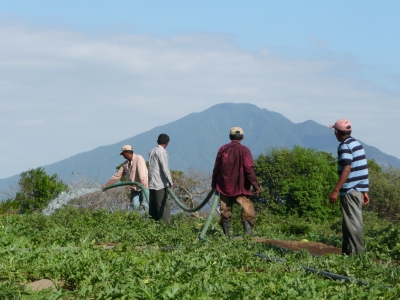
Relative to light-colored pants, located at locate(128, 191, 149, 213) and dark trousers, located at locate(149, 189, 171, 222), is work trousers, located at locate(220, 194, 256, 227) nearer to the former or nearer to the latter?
dark trousers, located at locate(149, 189, 171, 222)

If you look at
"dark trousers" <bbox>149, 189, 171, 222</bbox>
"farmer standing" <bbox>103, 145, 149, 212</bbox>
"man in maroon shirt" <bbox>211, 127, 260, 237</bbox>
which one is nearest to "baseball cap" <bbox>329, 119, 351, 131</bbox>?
"man in maroon shirt" <bbox>211, 127, 260, 237</bbox>

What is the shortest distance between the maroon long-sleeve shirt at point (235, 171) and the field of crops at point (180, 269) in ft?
4.09

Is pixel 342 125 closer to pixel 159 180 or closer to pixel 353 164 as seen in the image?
pixel 353 164

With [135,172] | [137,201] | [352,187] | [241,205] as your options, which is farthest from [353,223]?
[137,201]

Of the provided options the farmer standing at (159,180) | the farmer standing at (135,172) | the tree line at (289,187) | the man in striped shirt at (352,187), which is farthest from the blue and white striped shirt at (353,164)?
the tree line at (289,187)

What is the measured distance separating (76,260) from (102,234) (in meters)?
4.25

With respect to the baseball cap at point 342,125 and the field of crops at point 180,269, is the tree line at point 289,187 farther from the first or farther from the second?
the baseball cap at point 342,125

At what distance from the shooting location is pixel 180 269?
23.0ft

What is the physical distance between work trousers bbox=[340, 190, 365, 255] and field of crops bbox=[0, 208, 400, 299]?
325 mm

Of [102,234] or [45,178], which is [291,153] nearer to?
[45,178]

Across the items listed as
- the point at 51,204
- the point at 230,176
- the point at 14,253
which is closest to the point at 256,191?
the point at 230,176

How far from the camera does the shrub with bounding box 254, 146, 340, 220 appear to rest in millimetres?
21250

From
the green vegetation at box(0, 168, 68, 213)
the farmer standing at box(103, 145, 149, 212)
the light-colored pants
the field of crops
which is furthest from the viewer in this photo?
the green vegetation at box(0, 168, 68, 213)

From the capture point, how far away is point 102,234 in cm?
1184
